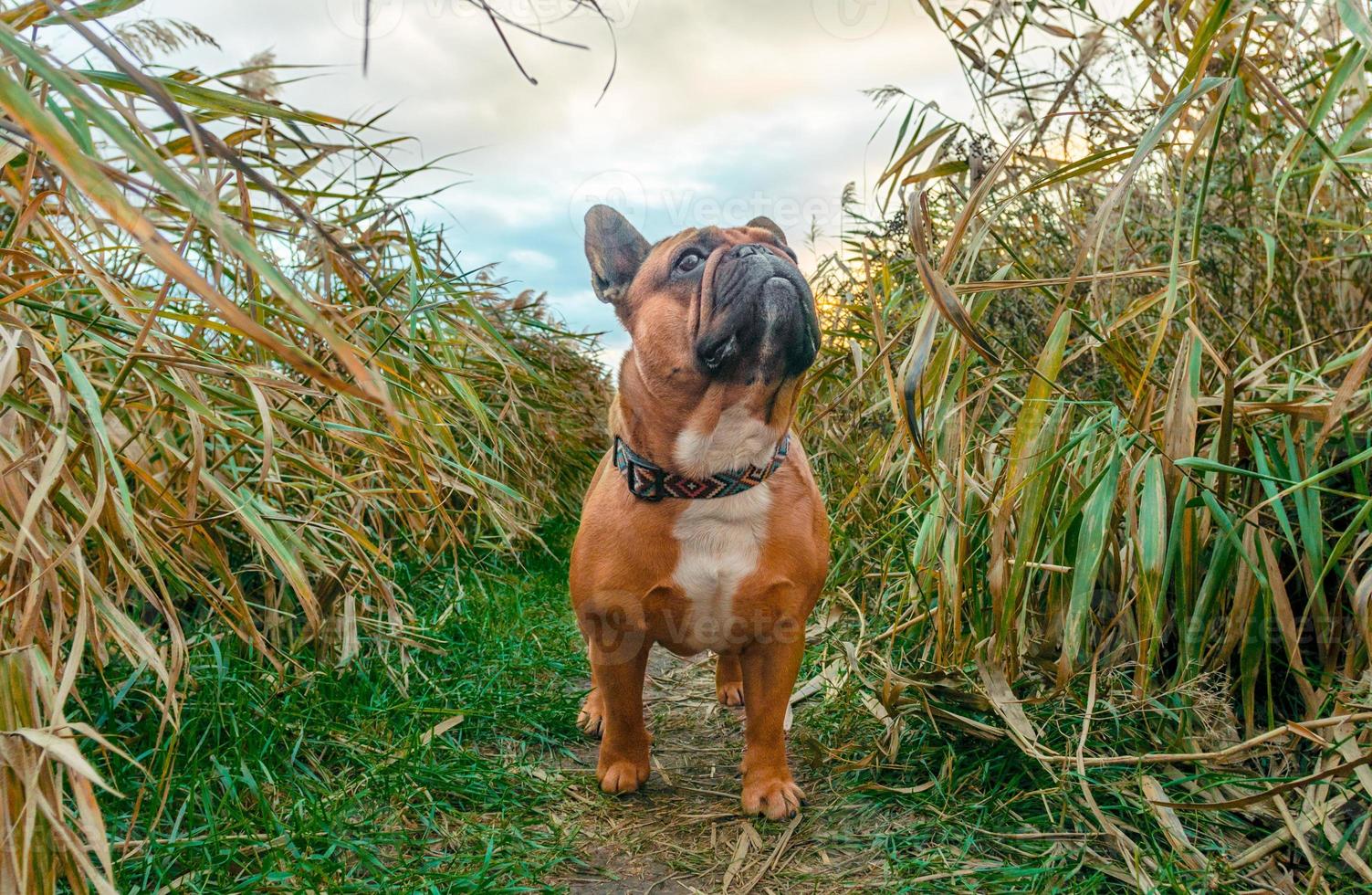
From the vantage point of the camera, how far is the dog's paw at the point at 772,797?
232 cm

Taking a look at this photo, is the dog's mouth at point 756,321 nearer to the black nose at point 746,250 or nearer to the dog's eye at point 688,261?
the black nose at point 746,250

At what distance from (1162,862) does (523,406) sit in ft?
13.1

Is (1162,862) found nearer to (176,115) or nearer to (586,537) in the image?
(586,537)

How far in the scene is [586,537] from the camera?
237 centimetres

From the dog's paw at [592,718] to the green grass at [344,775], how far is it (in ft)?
0.13

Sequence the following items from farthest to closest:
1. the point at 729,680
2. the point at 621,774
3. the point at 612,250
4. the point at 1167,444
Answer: the point at 729,680 → the point at 612,250 → the point at 621,774 → the point at 1167,444

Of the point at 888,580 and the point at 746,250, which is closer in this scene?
the point at 746,250

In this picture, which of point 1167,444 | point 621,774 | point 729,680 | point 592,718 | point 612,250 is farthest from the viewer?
point 729,680

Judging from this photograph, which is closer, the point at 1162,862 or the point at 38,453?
the point at 38,453

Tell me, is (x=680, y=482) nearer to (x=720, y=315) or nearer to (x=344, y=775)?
(x=720, y=315)

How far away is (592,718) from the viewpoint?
9.42 feet

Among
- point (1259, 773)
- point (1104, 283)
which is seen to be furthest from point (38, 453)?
point (1104, 283)

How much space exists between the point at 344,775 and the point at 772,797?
103 centimetres

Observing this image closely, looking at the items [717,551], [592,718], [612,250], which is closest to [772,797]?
[717,551]
